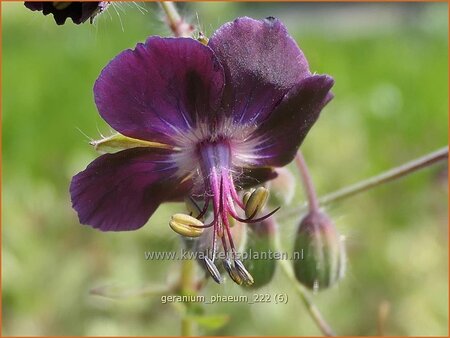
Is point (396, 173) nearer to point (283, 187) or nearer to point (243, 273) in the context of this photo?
point (283, 187)

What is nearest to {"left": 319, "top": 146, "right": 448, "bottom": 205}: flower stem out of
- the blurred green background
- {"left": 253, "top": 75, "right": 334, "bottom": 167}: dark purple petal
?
the blurred green background

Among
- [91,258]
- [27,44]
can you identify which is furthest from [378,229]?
[27,44]

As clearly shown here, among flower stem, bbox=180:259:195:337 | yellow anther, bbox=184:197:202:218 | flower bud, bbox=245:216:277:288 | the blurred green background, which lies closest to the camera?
yellow anther, bbox=184:197:202:218

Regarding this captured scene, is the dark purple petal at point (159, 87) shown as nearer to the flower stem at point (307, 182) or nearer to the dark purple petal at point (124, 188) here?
the dark purple petal at point (124, 188)

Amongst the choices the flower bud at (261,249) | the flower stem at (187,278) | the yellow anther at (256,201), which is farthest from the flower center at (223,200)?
the flower stem at (187,278)

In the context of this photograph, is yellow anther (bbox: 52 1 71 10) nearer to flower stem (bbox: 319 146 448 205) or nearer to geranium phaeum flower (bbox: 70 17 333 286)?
geranium phaeum flower (bbox: 70 17 333 286)

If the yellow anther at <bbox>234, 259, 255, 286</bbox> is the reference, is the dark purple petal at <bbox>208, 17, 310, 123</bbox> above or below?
above

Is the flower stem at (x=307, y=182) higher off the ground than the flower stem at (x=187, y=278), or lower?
higher
